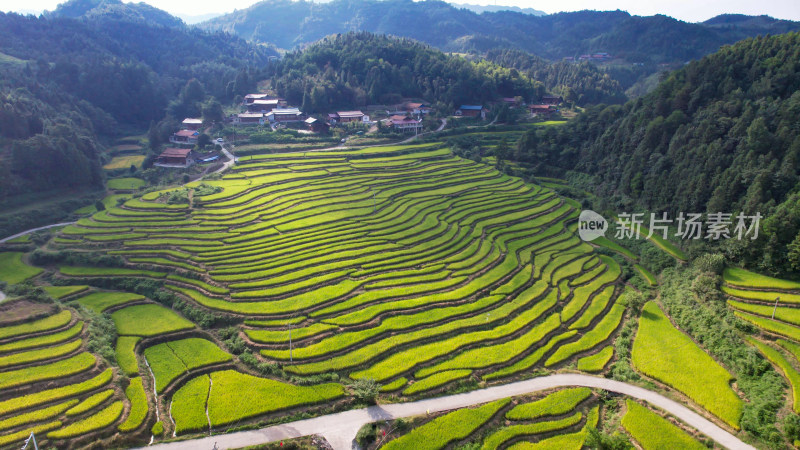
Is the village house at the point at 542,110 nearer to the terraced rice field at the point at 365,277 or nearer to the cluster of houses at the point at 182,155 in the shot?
the terraced rice field at the point at 365,277

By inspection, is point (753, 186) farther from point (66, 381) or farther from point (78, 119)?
point (78, 119)

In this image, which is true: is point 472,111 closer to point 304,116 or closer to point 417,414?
point 304,116

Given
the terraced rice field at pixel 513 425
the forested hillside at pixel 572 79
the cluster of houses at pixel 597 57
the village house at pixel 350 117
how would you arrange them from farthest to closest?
the cluster of houses at pixel 597 57 → the forested hillside at pixel 572 79 → the village house at pixel 350 117 → the terraced rice field at pixel 513 425

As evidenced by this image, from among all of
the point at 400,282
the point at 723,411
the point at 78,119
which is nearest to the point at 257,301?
the point at 400,282

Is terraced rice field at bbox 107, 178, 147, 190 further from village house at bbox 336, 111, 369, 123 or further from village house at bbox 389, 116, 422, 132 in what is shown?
village house at bbox 389, 116, 422, 132

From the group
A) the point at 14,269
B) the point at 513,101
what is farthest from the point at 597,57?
the point at 14,269

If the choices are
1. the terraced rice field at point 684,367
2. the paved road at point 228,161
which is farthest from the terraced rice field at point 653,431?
the paved road at point 228,161

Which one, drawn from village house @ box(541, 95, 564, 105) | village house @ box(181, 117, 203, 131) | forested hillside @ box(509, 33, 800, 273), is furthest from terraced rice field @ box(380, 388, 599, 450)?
village house @ box(541, 95, 564, 105)
